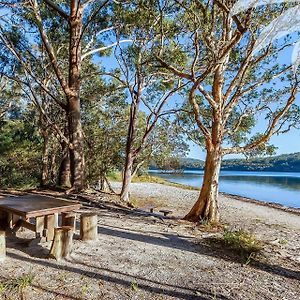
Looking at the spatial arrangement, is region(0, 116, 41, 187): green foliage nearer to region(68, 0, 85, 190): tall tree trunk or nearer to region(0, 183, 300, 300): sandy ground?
region(68, 0, 85, 190): tall tree trunk

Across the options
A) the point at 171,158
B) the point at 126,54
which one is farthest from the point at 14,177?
the point at 126,54

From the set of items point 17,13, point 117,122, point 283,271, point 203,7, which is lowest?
point 283,271

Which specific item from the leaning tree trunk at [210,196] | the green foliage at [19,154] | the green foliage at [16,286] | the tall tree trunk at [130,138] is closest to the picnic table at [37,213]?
the green foliage at [16,286]

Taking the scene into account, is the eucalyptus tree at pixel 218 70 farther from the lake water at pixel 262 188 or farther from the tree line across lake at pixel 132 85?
the lake water at pixel 262 188

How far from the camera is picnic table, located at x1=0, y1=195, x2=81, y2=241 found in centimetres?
373

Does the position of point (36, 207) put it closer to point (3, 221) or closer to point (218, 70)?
point (3, 221)

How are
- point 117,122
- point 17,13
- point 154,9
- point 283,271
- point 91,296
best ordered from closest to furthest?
point 91,296 < point 283,271 < point 154,9 < point 17,13 < point 117,122

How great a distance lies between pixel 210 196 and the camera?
272 inches

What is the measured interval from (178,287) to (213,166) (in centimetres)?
409

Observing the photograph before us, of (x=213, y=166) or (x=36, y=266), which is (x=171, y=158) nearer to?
(x=213, y=166)

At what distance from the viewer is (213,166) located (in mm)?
6977

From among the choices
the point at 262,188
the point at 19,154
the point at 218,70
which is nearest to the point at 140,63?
the point at 218,70

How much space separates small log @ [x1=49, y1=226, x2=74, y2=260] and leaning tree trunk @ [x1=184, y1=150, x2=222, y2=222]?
3.85 m

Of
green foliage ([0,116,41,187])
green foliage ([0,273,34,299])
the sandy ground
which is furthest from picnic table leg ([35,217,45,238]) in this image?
green foliage ([0,116,41,187])
